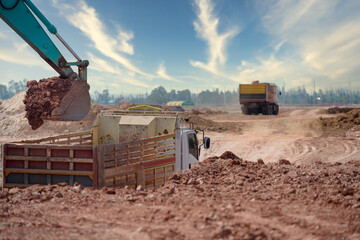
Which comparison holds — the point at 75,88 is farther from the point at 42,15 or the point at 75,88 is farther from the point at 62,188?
the point at 62,188

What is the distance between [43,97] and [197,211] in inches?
224

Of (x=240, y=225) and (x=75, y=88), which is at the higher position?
(x=75, y=88)

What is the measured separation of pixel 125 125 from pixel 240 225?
5.63 meters

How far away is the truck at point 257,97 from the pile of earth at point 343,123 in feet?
28.5

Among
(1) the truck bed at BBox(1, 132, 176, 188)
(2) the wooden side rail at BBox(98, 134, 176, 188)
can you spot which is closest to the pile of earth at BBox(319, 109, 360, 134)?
(2) the wooden side rail at BBox(98, 134, 176, 188)

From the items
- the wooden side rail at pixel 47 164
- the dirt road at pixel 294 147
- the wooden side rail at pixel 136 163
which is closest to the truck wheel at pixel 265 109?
the dirt road at pixel 294 147

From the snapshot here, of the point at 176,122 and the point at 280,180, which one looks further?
the point at 176,122

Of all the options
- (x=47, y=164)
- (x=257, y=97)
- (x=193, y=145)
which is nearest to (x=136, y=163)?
(x=47, y=164)

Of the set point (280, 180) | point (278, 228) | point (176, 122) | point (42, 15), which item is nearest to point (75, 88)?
point (42, 15)

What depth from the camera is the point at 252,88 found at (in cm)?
3155

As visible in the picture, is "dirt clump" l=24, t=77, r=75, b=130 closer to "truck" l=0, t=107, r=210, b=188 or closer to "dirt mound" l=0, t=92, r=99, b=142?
"truck" l=0, t=107, r=210, b=188

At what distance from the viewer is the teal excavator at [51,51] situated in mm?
7414

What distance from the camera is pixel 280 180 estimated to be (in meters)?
6.14

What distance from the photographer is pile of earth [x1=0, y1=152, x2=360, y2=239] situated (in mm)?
3627
